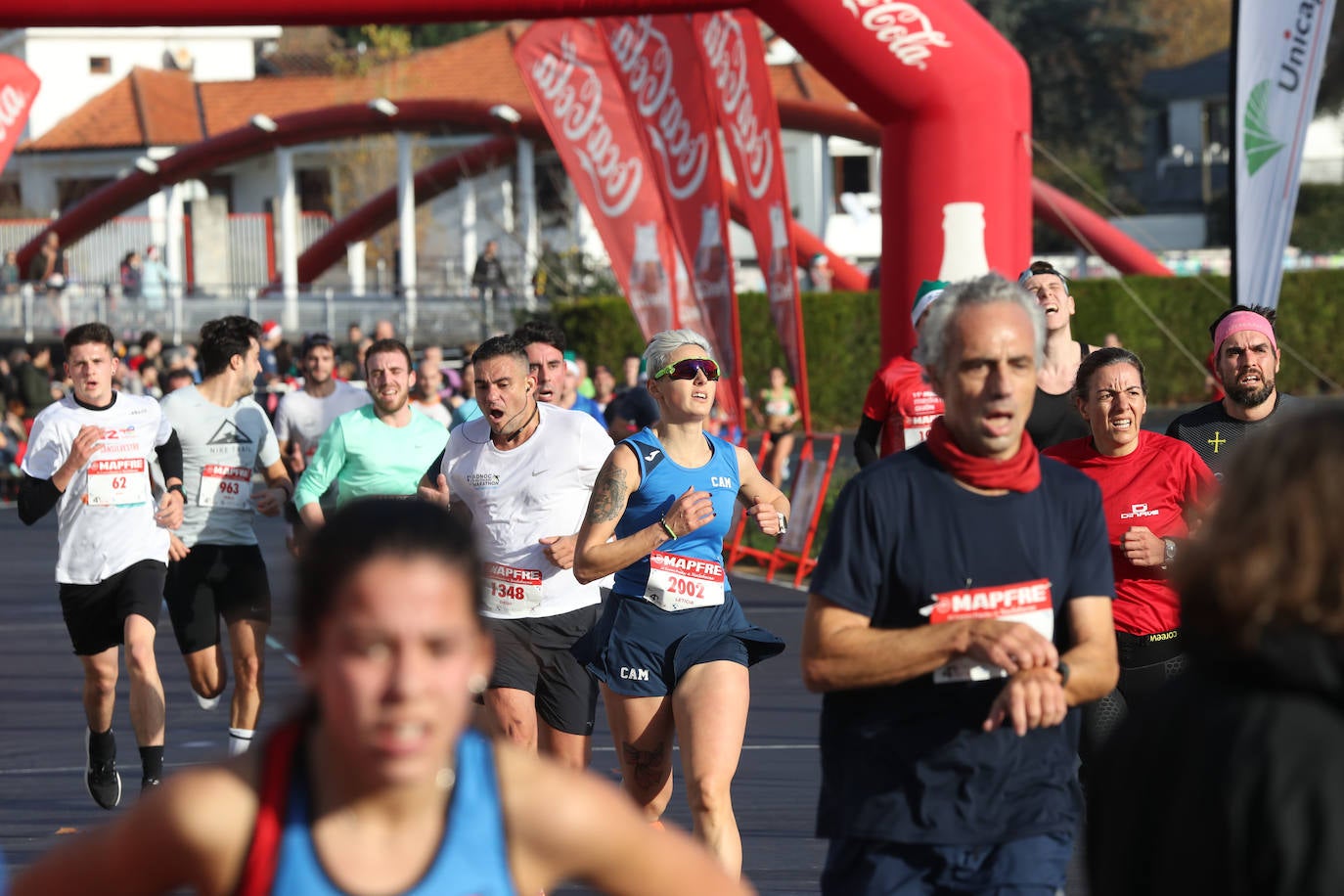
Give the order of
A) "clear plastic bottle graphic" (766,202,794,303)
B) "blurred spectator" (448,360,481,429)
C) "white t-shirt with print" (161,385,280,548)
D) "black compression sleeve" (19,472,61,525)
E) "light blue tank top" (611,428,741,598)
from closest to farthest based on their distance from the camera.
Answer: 1. "light blue tank top" (611,428,741,598)
2. "black compression sleeve" (19,472,61,525)
3. "white t-shirt with print" (161,385,280,548)
4. "blurred spectator" (448,360,481,429)
5. "clear plastic bottle graphic" (766,202,794,303)

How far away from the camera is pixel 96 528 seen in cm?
827

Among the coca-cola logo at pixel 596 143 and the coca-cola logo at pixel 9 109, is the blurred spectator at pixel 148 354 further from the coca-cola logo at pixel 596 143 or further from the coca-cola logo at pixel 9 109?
the coca-cola logo at pixel 9 109

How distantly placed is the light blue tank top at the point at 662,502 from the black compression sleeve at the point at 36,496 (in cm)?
310

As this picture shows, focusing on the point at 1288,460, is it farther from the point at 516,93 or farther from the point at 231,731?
the point at 516,93

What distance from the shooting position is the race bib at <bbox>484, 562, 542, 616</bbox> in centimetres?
656

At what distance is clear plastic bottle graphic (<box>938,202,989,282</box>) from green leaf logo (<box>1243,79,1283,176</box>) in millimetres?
1756

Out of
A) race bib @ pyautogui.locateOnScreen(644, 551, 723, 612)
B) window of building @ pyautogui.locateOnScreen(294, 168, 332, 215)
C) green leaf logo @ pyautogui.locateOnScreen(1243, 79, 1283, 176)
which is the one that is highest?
window of building @ pyautogui.locateOnScreen(294, 168, 332, 215)

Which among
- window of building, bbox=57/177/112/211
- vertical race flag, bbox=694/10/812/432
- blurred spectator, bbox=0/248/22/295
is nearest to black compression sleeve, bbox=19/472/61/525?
vertical race flag, bbox=694/10/812/432

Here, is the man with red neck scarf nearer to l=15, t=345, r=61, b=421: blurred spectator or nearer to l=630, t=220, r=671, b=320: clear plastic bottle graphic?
l=630, t=220, r=671, b=320: clear plastic bottle graphic

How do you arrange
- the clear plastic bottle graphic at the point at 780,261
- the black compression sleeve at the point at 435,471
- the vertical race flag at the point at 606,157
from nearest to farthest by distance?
the black compression sleeve at the point at 435,471, the clear plastic bottle graphic at the point at 780,261, the vertical race flag at the point at 606,157

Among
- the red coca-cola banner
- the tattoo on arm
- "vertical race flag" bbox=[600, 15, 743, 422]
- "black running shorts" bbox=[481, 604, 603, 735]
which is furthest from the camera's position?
"vertical race flag" bbox=[600, 15, 743, 422]

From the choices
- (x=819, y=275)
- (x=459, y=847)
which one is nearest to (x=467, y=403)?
(x=459, y=847)

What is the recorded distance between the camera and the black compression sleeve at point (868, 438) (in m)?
6.81

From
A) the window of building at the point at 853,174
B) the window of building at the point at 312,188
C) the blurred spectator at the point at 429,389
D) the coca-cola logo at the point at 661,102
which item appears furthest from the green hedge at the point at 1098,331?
the window of building at the point at 312,188
